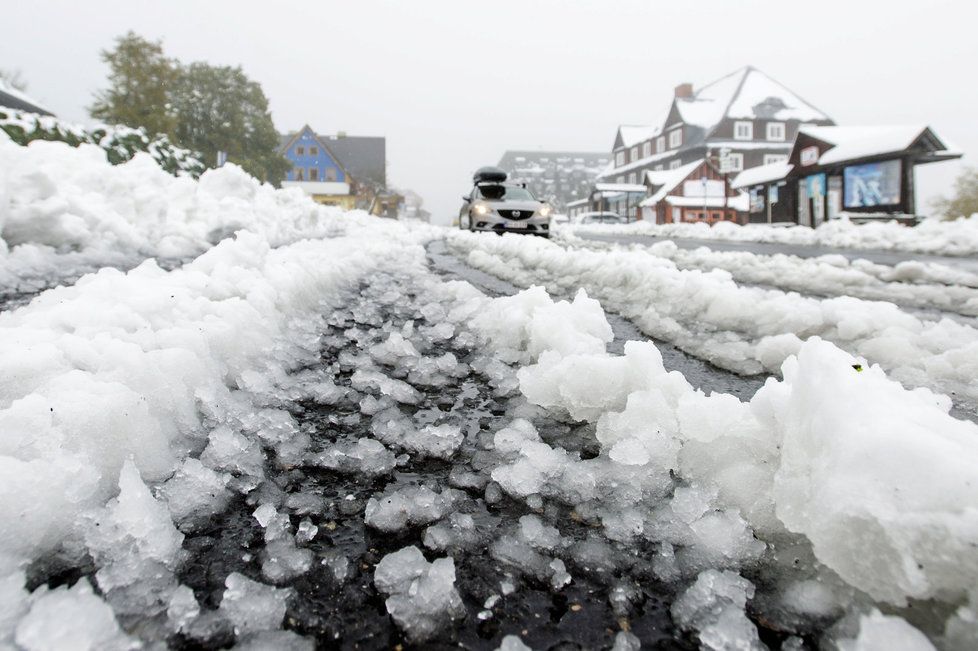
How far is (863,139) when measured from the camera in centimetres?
2106

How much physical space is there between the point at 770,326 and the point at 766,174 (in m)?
27.1

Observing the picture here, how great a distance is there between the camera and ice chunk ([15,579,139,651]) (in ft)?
2.99

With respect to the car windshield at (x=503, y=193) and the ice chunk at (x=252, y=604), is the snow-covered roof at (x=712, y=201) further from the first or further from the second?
the ice chunk at (x=252, y=604)

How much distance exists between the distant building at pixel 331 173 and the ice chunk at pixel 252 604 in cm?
6021

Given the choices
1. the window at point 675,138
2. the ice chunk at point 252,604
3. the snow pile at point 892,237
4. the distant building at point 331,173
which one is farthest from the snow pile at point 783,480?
the window at point 675,138

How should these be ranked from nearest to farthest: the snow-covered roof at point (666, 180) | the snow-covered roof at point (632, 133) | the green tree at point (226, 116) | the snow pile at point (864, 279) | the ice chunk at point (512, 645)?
the ice chunk at point (512, 645) → the snow pile at point (864, 279) → the green tree at point (226, 116) → the snow-covered roof at point (666, 180) → the snow-covered roof at point (632, 133)

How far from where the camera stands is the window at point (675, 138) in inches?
2335

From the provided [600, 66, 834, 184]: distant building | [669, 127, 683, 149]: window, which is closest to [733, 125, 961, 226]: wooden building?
[600, 66, 834, 184]: distant building

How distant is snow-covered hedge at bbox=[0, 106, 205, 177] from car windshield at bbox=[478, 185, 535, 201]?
286 inches

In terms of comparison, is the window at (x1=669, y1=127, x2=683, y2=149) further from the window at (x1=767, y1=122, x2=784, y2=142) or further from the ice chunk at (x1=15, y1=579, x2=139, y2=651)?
the ice chunk at (x1=15, y1=579, x2=139, y2=651)

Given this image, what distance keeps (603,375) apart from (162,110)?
1349 inches

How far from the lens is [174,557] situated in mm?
1194

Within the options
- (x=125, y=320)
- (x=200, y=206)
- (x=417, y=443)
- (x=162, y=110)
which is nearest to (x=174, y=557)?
(x=417, y=443)

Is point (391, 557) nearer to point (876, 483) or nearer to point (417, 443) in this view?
point (417, 443)
